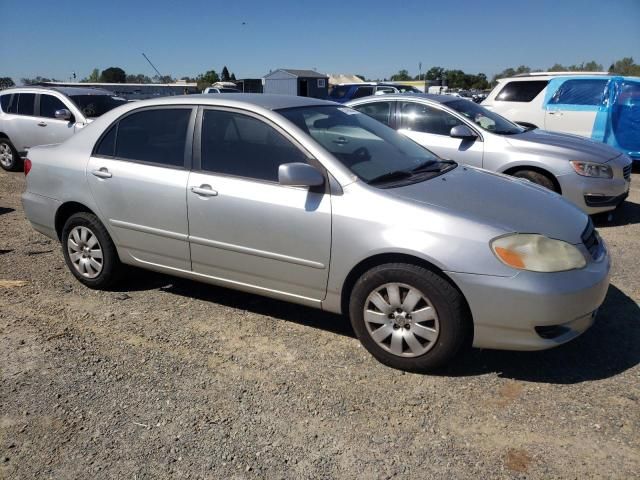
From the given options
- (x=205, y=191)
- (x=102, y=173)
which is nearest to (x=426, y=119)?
(x=205, y=191)

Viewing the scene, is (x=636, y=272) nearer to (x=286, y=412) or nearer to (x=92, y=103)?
(x=286, y=412)

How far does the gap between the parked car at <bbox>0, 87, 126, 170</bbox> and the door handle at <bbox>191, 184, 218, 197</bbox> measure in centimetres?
617

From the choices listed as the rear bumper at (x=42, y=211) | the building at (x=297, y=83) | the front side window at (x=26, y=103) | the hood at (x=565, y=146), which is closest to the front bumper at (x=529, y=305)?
the rear bumper at (x=42, y=211)

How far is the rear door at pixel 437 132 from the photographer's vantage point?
667 cm

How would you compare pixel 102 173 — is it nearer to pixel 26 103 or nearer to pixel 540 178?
pixel 540 178

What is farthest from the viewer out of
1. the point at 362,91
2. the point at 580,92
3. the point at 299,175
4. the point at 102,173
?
the point at 362,91

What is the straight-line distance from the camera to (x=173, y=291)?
4.57 meters

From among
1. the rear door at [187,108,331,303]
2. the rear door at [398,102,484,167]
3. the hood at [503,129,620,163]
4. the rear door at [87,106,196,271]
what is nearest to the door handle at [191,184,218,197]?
the rear door at [187,108,331,303]

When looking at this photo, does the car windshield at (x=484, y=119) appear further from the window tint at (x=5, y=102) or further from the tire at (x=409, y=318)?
the window tint at (x=5, y=102)

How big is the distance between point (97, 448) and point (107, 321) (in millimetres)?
1514

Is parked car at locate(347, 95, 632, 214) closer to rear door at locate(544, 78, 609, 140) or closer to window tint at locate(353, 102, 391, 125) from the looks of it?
window tint at locate(353, 102, 391, 125)

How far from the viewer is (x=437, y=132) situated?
6957mm

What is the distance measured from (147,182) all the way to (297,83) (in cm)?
3658

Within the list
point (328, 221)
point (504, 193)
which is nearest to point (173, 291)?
point (328, 221)
